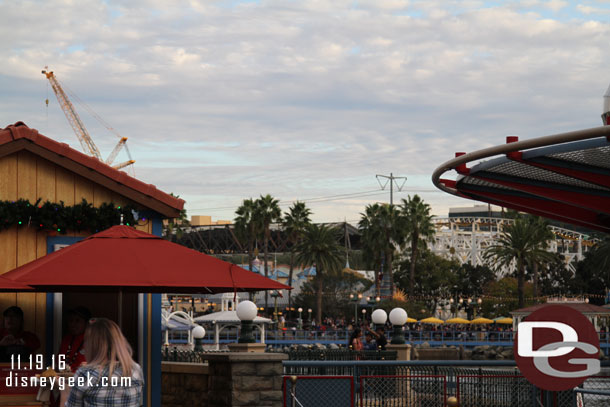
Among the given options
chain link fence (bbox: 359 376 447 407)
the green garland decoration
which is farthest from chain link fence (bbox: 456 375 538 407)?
the green garland decoration

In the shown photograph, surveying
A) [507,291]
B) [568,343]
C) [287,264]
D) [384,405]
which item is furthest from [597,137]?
[287,264]

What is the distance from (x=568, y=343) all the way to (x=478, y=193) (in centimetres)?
766

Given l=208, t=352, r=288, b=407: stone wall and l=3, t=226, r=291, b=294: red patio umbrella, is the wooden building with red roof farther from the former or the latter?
l=208, t=352, r=288, b=407: stone wall

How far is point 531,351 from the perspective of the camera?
875 centimetres

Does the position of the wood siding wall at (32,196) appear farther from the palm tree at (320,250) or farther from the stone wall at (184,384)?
the palm tree at (320,250)

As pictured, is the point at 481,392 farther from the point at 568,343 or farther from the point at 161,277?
the point at 161,277

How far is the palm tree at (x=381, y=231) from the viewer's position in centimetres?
8838

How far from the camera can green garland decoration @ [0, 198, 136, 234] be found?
38.8 feet

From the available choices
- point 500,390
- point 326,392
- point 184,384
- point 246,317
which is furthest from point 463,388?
point 184,384

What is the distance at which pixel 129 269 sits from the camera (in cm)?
938

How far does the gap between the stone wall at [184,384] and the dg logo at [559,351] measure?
16.6ft

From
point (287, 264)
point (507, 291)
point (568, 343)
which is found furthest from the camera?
point (287, 264)

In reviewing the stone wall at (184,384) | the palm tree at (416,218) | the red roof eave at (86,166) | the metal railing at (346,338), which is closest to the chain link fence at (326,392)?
the stone wall at (184,384)

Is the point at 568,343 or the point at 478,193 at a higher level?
the point at 478,193
